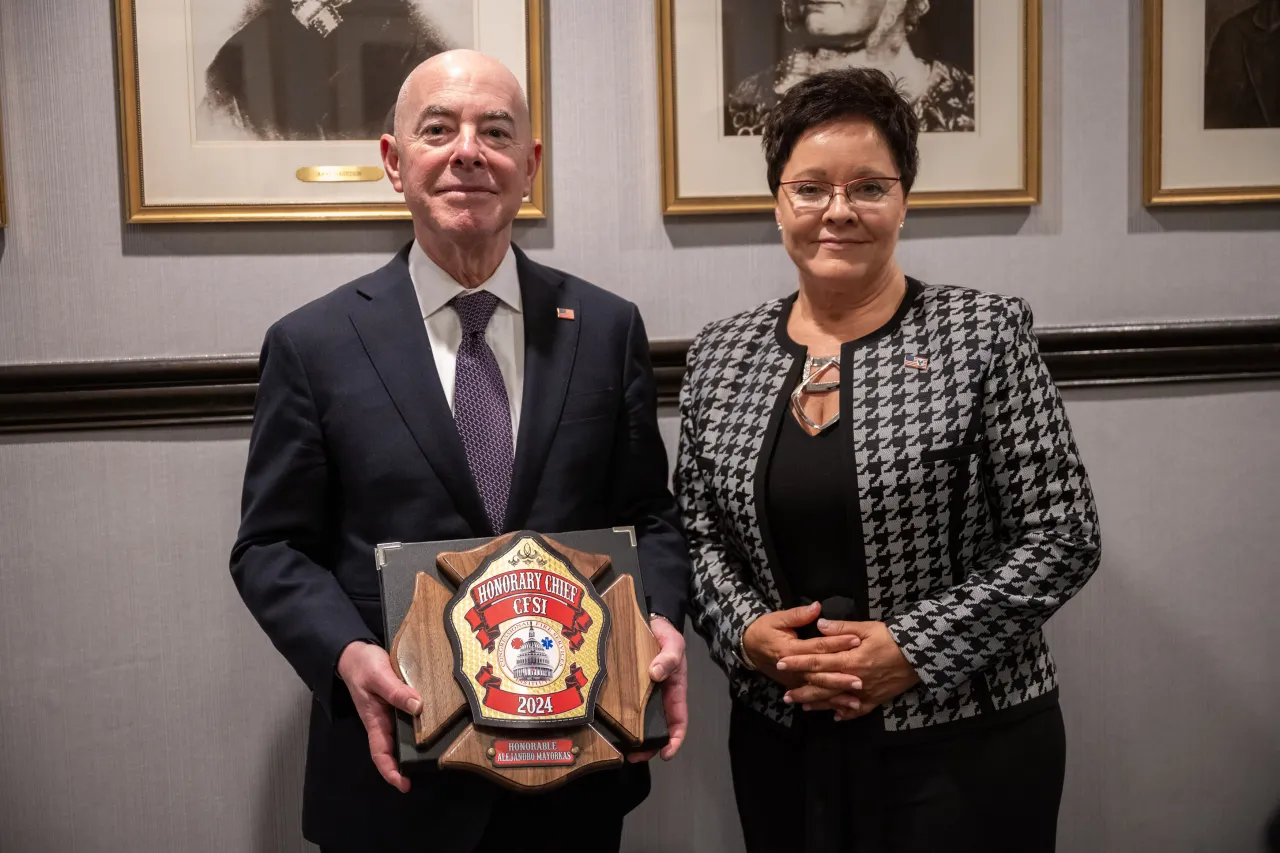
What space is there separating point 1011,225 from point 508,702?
4.87ft

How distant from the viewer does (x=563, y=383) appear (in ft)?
5.14

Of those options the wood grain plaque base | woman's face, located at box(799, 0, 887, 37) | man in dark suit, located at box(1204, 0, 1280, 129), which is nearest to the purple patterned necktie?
the wood grain plaque base

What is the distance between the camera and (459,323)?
5.15ft

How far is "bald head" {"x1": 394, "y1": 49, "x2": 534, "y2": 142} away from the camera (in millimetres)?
1503

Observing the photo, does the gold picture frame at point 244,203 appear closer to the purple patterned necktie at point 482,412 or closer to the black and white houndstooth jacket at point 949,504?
the purple patterned necktie at point 482,412

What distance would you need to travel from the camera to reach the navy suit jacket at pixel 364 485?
1461 millimetres

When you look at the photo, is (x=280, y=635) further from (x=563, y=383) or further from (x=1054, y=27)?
(x=1054, y=27)

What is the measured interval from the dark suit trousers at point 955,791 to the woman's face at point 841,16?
134 centimetres

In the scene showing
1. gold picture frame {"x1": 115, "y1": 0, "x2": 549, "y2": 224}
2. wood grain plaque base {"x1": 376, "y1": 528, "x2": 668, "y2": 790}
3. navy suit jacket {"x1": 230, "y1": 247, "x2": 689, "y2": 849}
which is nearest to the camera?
wood grain plaque base {"x1": 376, "y1": 528, "x2": 668, "y2": 790}

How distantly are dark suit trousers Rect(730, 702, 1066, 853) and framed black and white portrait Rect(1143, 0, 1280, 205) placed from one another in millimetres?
1247

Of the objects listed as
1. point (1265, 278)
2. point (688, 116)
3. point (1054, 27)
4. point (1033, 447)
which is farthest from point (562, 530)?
point (1265, 278)

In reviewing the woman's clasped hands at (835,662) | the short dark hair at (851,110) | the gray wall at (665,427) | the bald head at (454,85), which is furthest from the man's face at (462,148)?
the woman's clasped hands at (835,662)

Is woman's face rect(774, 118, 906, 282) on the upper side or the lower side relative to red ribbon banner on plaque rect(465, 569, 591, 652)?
upper

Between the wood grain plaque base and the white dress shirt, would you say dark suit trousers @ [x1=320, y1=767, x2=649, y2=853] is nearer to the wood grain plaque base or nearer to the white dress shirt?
the wood grain plaque base
